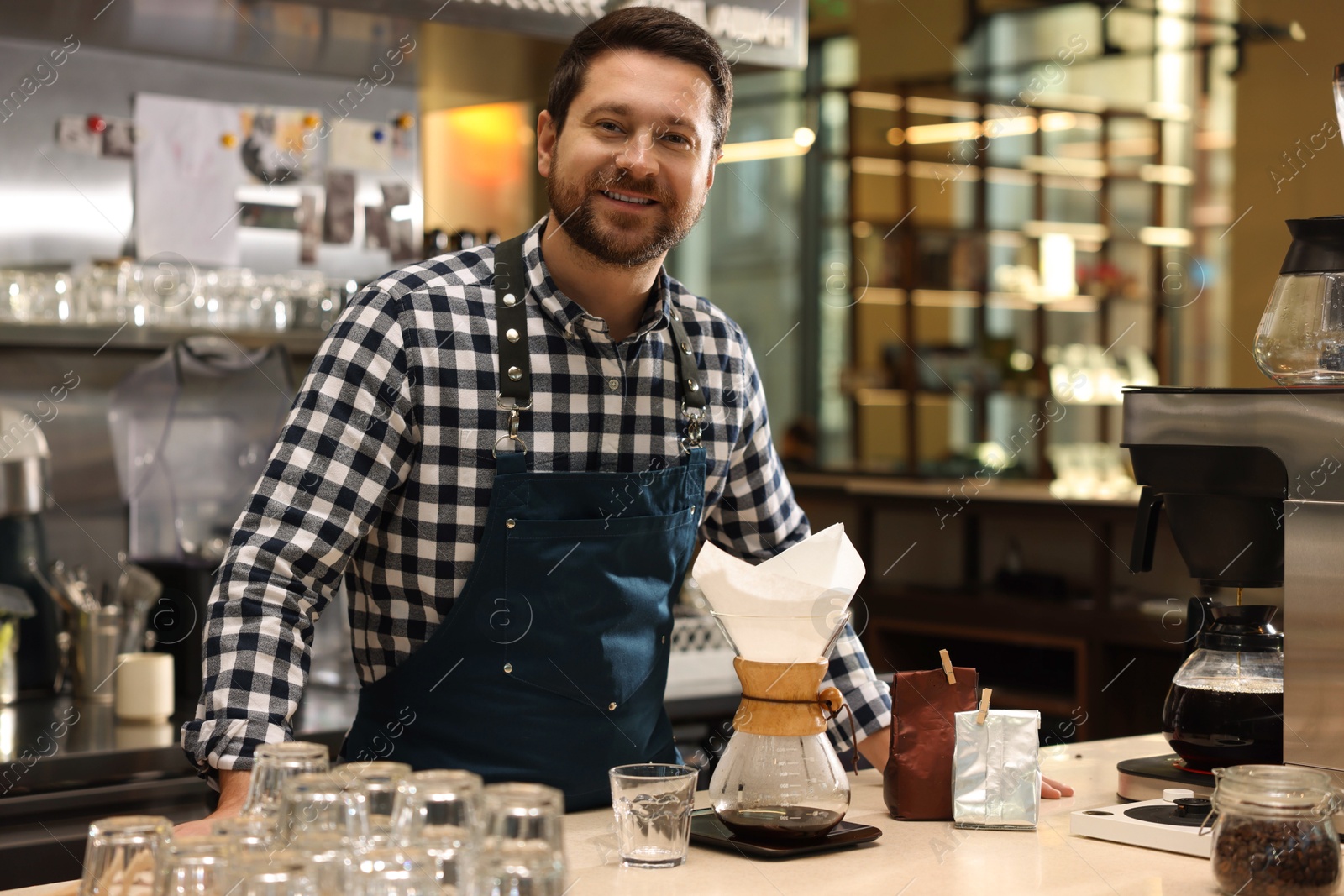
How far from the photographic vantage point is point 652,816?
4.61 feet

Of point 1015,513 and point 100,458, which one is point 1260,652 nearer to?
point 100,458

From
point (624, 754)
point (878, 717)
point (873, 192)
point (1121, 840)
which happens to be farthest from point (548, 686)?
point (873, 192)

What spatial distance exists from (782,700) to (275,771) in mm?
497

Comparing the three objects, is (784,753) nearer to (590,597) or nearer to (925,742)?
(925,742)

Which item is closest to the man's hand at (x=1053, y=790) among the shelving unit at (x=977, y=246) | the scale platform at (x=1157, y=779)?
the scale platform at (x=1157, y=779)

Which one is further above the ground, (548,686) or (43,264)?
(43,264)

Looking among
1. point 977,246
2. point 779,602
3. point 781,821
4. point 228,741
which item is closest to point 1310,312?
point 779,602

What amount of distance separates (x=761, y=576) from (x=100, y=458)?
2312 mm

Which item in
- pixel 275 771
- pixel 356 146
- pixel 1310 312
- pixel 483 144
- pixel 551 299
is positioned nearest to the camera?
pixel 275 771

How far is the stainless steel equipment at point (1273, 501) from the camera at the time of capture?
1.61m

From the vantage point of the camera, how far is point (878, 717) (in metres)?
1.93

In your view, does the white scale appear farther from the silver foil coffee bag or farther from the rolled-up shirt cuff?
the rolled-up shirt cuff

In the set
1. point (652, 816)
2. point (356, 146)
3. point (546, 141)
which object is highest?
point (356, 146)

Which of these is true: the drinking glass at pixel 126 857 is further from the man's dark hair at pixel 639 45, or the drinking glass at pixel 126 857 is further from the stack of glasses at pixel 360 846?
the man's dark hair at pixel 639 45
